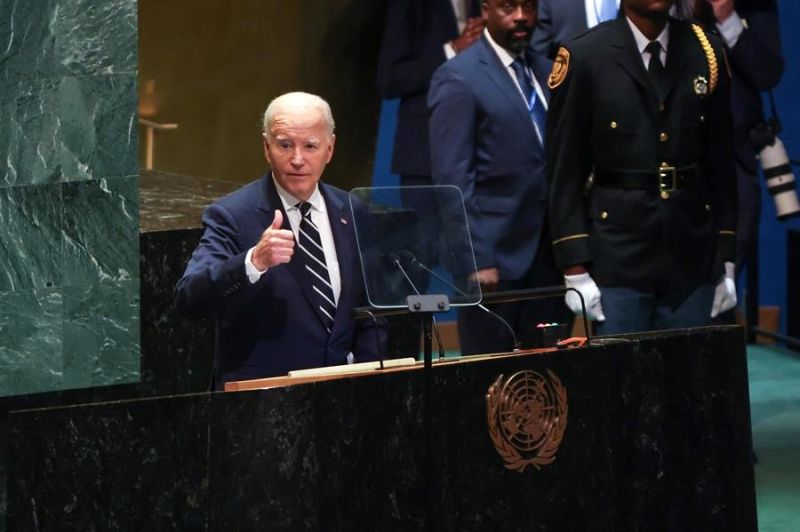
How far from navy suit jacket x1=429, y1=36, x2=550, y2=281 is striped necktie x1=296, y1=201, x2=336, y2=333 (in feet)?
4.42

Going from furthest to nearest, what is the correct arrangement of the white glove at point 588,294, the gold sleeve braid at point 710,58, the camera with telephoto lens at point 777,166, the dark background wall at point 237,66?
the dark background wall at point 237,66
the camera with telephoto lens at point 777,166
the gold sleeve braid at point 710,58
the white glove at point 588,294

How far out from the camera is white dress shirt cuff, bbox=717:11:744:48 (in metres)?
6.80

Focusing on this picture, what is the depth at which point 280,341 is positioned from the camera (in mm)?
4688

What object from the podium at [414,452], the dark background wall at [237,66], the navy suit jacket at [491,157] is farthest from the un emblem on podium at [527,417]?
the dark background wall at [237,66]

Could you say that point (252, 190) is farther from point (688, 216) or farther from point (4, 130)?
point (688, 216)

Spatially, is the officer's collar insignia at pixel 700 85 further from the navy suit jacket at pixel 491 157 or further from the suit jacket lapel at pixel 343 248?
the suit jacket lapel at pixel 343 248

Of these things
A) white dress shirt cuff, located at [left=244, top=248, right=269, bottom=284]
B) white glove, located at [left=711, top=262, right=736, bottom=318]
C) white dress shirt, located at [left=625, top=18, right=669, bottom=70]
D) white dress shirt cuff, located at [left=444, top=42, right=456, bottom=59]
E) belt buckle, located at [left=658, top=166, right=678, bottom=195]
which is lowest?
white glove, located at [left=711, top=262, right=736, bottom=318]

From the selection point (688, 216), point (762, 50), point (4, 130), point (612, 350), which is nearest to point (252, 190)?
point (4, 130)

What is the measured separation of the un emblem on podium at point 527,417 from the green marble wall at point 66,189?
4.40 ft

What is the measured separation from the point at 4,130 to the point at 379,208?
1.13 metres

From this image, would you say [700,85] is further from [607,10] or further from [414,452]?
[414,452]

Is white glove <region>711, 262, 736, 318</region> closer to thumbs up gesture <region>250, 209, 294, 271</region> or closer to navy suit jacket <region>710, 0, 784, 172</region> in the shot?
navy suit jacket <region>710, 0, 784, 172</region>

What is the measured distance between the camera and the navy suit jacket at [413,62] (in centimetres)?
698

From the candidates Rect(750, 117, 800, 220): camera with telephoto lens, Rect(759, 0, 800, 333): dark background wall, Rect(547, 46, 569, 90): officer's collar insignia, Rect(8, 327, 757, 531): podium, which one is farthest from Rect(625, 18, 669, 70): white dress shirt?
Rect(759, 0, 800, 333): dark background wall
